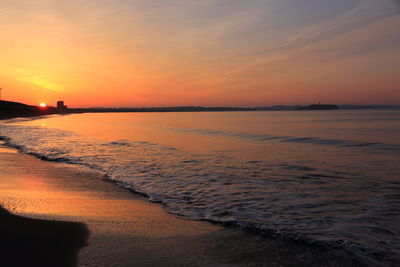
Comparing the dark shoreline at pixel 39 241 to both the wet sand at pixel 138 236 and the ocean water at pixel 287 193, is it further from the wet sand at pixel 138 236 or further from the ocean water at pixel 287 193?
the ocean water at pixel 287 193

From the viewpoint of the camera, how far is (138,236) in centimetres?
573

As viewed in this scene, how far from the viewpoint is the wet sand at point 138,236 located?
15.7 ft

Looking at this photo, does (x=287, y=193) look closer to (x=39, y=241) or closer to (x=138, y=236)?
(x=138, y=236)

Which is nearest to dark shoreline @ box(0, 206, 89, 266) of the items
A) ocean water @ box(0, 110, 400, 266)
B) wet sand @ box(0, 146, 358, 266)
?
wet sand @ box(0, 146, 358, 266)

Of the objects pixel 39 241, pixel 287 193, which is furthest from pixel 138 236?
pixel 287 193

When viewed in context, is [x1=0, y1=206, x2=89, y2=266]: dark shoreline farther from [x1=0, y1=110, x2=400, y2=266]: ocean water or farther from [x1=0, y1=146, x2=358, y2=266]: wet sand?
[x1=0, y1=110, x2=400, y2=266]: ocean water

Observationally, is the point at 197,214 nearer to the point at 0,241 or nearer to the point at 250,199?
the point at 250,199

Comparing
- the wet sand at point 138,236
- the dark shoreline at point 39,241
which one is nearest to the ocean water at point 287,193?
the wet sand at point 138,236

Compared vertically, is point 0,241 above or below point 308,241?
above

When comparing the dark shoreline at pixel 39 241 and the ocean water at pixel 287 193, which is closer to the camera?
the dark shoreline at pixel 39 241

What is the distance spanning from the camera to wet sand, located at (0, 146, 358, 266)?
4.80m

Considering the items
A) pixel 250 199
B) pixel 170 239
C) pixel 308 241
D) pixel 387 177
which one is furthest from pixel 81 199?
pixel 387 177

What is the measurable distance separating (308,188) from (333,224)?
12.2ft

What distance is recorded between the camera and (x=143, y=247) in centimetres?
522
